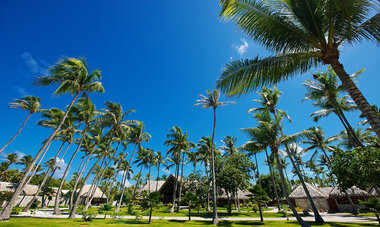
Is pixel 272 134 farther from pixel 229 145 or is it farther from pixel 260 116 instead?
pixel 229 145

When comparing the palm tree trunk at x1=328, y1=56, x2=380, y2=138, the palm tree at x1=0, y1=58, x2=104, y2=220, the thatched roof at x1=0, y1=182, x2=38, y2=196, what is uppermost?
the palm tree at x1=0, y1=58, x2=104, y2=220

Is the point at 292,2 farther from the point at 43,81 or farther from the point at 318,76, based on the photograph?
the point at 43,81

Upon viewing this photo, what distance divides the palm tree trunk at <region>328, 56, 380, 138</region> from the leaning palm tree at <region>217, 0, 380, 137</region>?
3 cm

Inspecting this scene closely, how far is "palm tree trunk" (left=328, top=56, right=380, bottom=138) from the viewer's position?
331 centimetres

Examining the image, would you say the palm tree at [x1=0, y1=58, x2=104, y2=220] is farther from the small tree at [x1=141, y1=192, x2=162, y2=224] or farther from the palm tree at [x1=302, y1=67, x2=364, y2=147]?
the palm tree at [x1=302, y1=67, x2=364, y2=147]

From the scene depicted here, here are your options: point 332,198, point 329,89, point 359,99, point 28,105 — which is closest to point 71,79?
point 28,105

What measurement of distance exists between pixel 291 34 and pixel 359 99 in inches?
100

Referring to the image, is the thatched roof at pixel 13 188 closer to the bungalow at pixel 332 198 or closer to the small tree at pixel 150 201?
the small tree at pixel 150 201

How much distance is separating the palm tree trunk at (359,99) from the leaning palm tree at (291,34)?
0.08 feet

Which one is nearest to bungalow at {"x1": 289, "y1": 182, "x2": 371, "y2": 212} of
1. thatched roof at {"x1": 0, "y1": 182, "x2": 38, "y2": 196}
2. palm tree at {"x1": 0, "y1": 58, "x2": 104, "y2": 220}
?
palm tree at {"x1": 0, "y1": 58, "x2": 104, "y2": 220}

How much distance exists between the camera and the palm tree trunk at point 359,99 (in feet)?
10.9

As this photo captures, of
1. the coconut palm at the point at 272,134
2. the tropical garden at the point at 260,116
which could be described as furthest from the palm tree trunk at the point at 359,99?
the coconut palm at the point at 272,134

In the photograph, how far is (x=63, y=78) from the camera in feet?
42.5

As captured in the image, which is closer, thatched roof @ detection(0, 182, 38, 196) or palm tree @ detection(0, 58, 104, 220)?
palm tree @ detection(0, 58, 104, 220)
